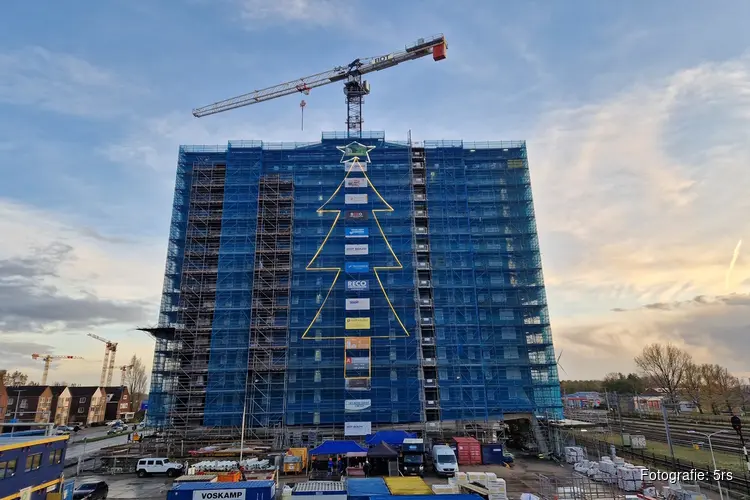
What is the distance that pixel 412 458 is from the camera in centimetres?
3259

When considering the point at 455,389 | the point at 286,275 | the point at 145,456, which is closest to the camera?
the point at 145,456

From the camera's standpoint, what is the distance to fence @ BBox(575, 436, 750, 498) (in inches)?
1004

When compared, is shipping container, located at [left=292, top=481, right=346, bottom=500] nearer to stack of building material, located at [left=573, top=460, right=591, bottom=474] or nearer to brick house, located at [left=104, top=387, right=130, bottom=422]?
stack of building material, located at [left=573, top=460, right=591, bottom=474]

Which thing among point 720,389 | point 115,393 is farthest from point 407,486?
point 115,393

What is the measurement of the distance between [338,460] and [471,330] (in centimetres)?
1836

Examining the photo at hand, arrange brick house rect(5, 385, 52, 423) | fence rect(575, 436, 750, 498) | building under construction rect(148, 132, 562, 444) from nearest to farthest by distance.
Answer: fence rect(575, 436, 750, 498), building under construction rect(148, 132, 562, 444), brick house rect(5, 385, 52, 423)

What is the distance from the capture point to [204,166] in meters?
Result: 50.5

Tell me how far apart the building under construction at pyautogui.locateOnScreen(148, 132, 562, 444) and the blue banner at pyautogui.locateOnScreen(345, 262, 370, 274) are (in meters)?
0.24

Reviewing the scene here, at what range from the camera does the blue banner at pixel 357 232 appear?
46844 mm

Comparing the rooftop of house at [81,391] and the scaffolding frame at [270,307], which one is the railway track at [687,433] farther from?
the rooftop of house at [81,391]

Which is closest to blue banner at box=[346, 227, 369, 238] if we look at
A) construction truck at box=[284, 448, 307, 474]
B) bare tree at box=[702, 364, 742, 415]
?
construction truck at box=[284, 448, 307, 474]

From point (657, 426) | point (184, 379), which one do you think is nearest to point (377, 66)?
point (184, 379)

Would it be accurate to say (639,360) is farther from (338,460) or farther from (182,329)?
(182,329)

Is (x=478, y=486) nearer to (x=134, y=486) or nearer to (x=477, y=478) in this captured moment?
(x=477, y=478)
